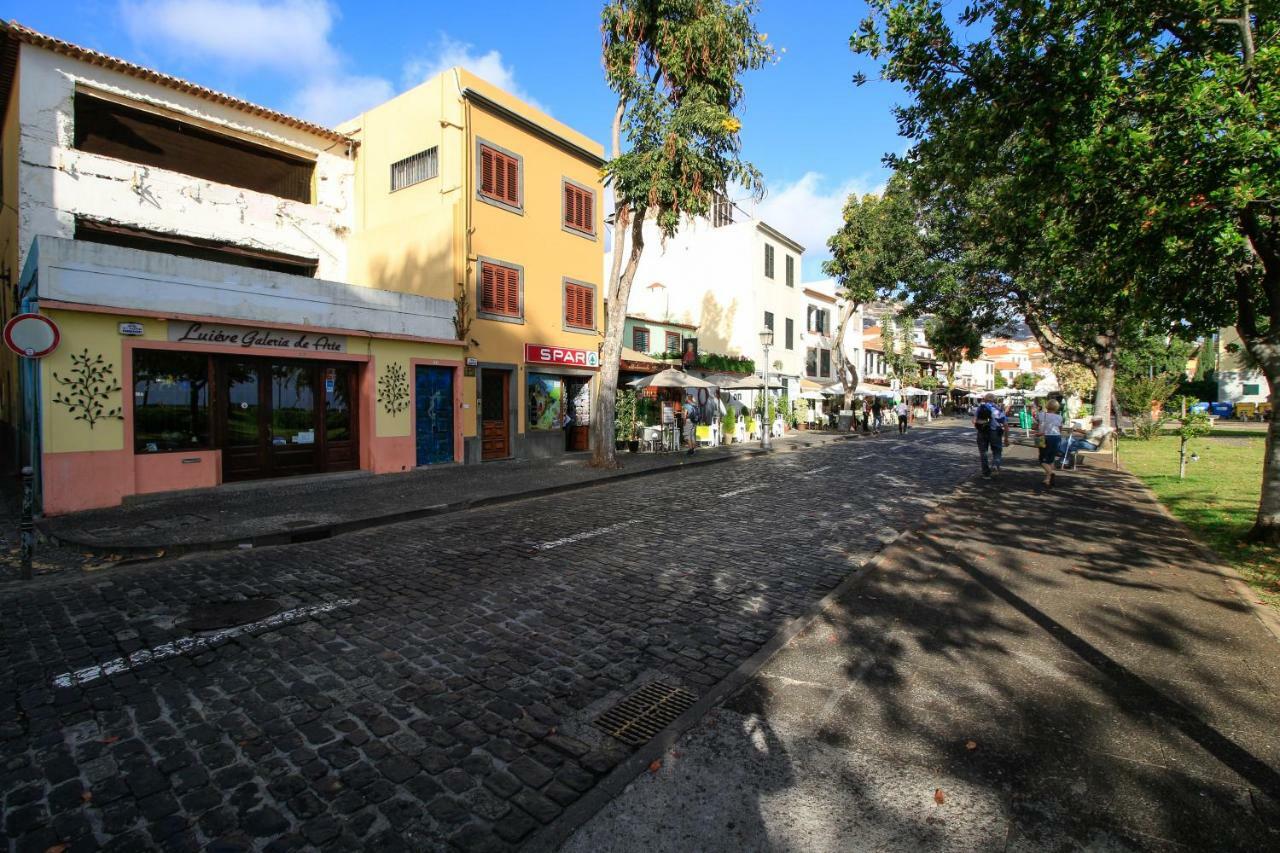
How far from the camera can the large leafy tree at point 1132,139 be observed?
5.58 meters

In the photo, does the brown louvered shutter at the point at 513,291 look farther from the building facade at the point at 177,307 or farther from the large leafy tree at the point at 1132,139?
the large leafy tree at the point at 1132,139

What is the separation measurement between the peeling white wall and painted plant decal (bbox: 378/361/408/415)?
5.68 meters

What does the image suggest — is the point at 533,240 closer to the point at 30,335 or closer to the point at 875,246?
the point at 30,335

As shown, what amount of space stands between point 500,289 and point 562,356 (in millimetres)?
2783

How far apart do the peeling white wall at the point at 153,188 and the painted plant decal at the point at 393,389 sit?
568 cm

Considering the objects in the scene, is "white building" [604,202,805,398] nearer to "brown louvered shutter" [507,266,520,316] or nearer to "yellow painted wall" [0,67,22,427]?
"brown louvered shutter" [507,266,520,316]

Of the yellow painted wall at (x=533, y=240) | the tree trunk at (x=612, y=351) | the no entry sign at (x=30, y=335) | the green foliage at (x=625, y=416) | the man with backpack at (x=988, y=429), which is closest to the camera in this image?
the no entry sign at (x=30, y=335)

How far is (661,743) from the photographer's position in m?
3.29

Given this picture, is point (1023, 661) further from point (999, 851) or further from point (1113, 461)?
point (1113, 461)

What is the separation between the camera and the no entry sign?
7434mm

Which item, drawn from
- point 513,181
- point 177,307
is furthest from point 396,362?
point 513,181

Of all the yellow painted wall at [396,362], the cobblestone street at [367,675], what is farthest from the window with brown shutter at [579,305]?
the cobblestone street at [367,675]

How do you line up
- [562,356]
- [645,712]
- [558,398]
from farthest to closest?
[558,398] → [562,356] → [645,712]

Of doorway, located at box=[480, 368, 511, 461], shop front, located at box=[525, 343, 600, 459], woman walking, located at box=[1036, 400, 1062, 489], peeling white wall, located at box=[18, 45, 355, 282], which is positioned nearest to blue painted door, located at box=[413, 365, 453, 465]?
doorway, located at box=[480, 368, 511, 461]
